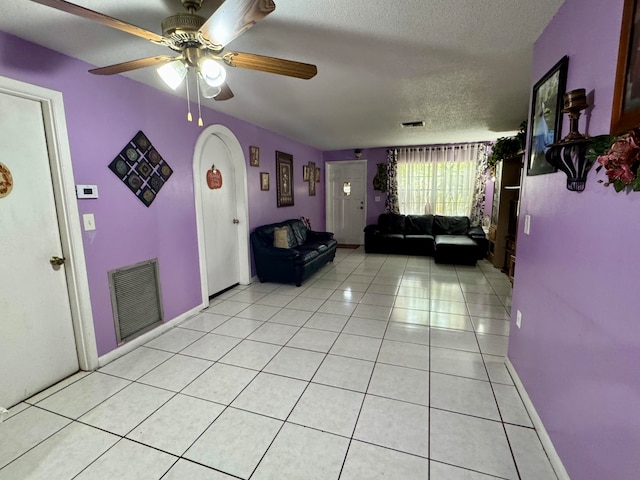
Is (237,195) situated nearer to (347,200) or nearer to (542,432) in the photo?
(347,200)

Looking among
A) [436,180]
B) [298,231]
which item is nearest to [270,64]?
[298,231]

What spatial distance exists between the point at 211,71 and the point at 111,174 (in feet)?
4.55

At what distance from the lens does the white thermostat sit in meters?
2.18

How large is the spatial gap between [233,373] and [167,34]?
86.3 inches

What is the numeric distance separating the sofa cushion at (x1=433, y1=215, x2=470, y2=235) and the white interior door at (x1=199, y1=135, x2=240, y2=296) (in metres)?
4.25

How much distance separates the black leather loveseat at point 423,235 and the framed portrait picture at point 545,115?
351 cm

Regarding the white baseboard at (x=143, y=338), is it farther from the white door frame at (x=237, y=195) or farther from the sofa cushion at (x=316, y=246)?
the sofa cushion at (x=316, y=246)

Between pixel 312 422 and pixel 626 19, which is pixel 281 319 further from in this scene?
pixel 626 19

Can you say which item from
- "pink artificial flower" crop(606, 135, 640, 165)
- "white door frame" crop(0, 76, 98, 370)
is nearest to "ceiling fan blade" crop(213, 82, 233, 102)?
"white door frame" crop(0, 76, 98, 370)

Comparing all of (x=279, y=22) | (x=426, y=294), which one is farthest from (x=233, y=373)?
(x=426, y=294)

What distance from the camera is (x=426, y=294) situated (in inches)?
153

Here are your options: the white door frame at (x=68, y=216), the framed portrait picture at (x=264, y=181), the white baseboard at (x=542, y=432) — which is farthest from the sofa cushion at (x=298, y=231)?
the white baseboard at (x=542, y=432)

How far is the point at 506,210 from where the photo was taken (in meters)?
4.67

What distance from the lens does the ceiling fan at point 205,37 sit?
1.16 m
